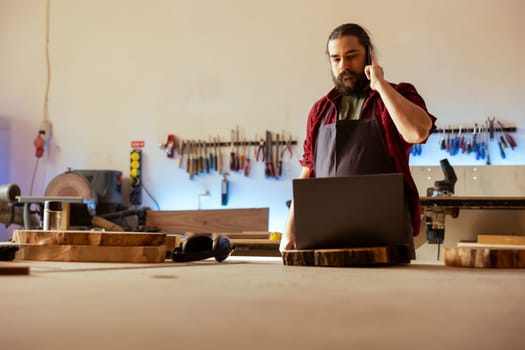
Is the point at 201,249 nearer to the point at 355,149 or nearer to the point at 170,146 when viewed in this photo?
the point at 355,149

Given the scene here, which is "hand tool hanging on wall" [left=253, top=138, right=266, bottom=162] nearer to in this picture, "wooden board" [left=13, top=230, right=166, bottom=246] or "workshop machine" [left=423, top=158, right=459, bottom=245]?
"workshop machine" [left=423, top=158, right=459, bottom=245]

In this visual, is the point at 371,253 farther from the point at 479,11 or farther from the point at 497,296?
the point at 479,11

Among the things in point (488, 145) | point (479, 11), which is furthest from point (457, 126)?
point (479, 11)

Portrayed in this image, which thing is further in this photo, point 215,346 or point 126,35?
point 126,35

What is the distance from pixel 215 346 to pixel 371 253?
2.88 feet

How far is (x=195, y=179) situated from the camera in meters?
6.27

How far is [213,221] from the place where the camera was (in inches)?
232

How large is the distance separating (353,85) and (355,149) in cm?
22

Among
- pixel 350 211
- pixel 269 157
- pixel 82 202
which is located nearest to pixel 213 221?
pixel 269 157

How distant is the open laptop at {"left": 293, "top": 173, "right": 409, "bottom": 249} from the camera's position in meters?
1.38

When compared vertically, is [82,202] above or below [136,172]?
below

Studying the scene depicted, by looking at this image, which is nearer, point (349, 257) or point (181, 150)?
point (349, 257)

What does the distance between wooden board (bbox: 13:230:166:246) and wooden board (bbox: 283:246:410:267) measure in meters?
0.34

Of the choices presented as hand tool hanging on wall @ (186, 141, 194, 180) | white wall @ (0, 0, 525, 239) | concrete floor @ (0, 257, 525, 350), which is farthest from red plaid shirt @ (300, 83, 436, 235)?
hand tool hanging on wall @ (186, 141, 194, 180)
